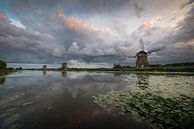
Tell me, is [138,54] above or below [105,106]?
above

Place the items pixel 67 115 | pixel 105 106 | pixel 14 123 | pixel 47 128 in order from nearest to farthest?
1. pixel 47 128
2. pixel 14 123
3. pixel 67 115
4. pixel 105 106

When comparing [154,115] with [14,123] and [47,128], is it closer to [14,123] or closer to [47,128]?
[47,128]

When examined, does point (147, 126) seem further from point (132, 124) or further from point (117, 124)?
point (117, 124)

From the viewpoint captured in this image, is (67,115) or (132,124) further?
(67,115)

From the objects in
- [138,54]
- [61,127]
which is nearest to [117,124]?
[61,127]

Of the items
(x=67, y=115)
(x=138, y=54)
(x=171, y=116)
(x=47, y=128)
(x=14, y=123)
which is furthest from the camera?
(x=138, y=54)

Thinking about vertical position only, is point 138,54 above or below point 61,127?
above

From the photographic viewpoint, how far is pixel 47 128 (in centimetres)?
507

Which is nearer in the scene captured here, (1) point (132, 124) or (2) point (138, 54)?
(1) point (132, 124)

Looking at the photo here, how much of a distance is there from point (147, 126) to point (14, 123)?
6701mm

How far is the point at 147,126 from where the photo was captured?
5.25 meters

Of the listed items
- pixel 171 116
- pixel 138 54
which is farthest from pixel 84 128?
pixel 138 54

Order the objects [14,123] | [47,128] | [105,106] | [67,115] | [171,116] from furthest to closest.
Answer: [105,106] → [67,115] → [171,116] → [14,123] → [47,128]

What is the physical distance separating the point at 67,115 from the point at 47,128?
5.30ft
